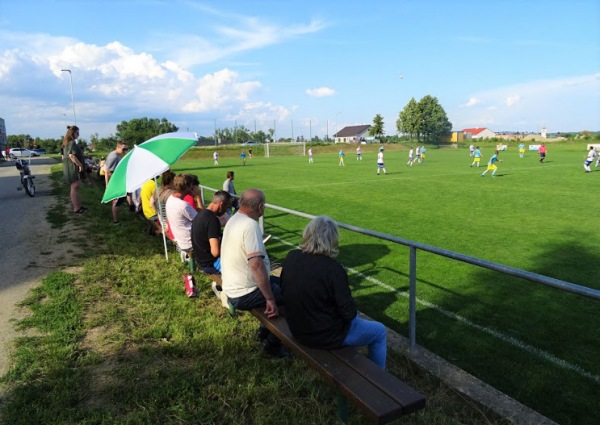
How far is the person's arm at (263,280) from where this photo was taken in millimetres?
3357

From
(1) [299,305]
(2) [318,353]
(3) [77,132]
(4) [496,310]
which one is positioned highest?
(3) [77,132]

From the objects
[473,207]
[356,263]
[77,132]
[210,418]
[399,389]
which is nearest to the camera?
[399,389]

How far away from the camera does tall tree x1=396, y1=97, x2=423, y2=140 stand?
307 feet

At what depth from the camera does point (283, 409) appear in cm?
288

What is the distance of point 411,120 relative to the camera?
9406 cm

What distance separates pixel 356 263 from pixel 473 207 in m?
6.83

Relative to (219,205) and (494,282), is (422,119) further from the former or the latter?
(219,205)

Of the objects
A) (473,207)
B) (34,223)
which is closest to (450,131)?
(473,207)

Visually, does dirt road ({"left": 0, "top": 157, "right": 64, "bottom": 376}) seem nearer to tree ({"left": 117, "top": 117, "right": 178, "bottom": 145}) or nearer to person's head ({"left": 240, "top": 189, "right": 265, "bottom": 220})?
person's head ({"left": 240, "top": 189, "right": 265, "bottom": 220})

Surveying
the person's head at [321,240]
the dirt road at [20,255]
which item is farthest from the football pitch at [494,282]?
the dirt road at [20,255]

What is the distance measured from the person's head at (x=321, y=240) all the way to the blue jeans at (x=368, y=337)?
0.55 metres

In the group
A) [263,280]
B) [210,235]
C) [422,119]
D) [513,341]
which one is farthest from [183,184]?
[422,119]

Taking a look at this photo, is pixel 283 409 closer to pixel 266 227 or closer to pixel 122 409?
pixel 122 409

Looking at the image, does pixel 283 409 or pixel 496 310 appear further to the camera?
pixel 496 310
